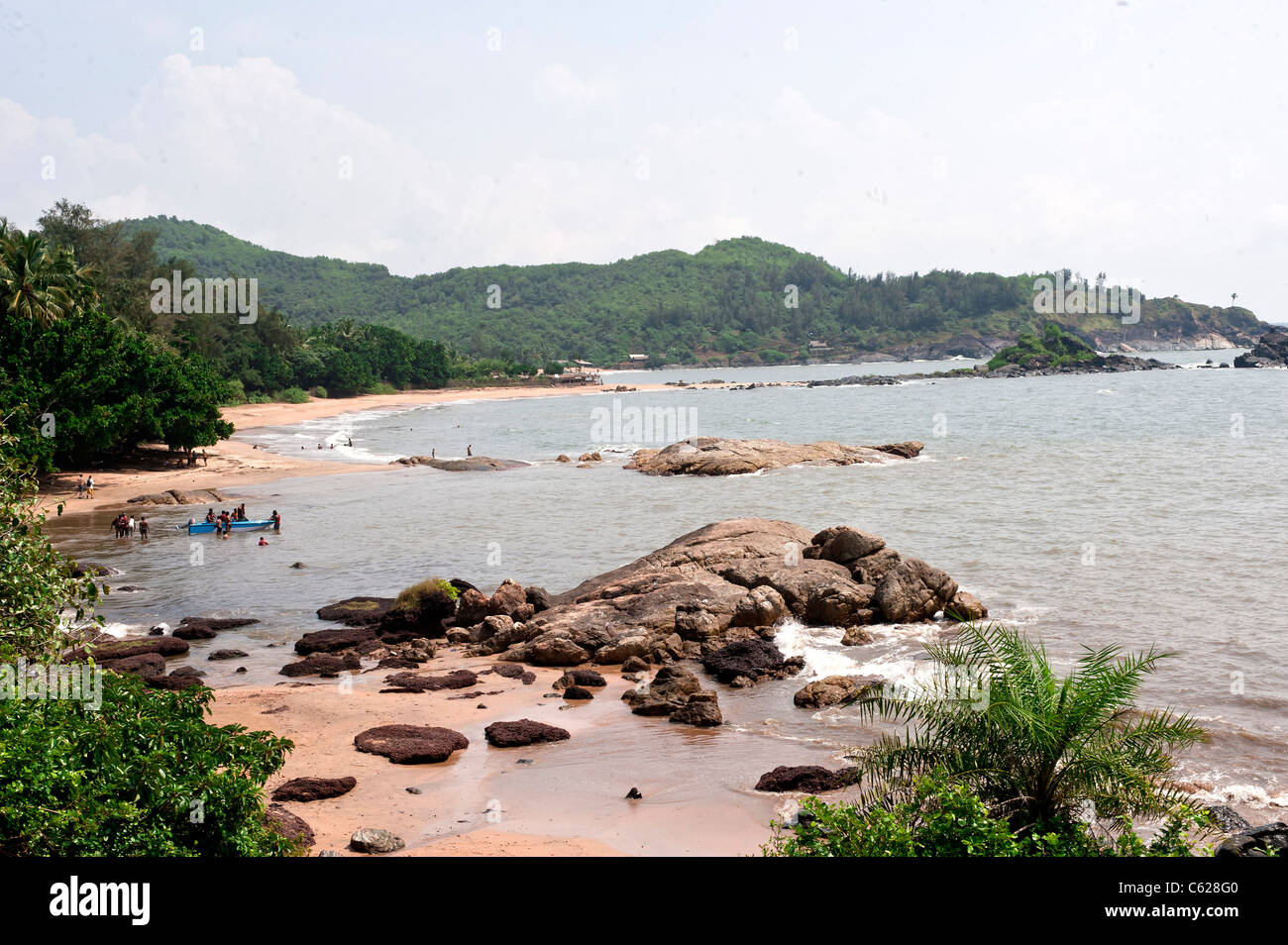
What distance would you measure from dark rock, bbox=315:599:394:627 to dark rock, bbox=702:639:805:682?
A: 9.28 meters

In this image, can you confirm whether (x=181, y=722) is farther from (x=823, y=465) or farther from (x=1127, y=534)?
(x=823, y=465)

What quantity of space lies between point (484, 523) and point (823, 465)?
22334 mm

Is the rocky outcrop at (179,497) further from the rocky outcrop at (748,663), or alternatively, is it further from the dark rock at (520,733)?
the dark rock at (520,733)

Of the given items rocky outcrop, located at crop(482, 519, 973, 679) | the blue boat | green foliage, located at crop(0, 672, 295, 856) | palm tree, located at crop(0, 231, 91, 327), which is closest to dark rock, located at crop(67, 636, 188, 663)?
rocky outcrop, located at crop(482, 519, 973, 679)

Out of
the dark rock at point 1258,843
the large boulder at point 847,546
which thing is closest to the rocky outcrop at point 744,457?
the large boulder at point 847,546

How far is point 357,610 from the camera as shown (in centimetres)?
2509

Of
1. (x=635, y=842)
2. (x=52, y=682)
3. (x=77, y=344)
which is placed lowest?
(x=635, y=842)

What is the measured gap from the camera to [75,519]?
130 ft

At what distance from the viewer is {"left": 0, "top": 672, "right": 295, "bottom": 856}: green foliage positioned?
23.5 feet

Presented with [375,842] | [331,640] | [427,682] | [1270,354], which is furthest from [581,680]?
[1270,354]

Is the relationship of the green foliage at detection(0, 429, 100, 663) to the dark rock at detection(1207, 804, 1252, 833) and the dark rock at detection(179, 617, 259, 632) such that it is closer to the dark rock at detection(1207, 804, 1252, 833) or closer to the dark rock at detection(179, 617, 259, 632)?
the dark rock at detection(179, 617, 259, 632)
